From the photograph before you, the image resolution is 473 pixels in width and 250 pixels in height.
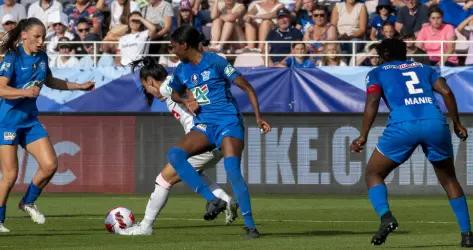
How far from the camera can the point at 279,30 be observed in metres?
24.6

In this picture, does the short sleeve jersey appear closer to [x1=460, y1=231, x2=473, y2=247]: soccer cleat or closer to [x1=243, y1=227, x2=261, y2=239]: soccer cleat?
[x1=460, y1=231, x2=473, y2=247]: soccer cleat

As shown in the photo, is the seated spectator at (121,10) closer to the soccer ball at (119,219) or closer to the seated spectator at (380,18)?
the seated spectator at (380,18)

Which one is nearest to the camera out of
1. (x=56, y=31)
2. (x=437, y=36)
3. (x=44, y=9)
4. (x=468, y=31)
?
(x=437, y=36)

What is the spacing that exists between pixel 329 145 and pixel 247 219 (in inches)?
353

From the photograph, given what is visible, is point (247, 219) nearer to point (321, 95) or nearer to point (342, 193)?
Answer: point (342, 193)

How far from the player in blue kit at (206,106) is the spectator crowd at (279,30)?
9890 millimetres

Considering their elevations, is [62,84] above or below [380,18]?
above

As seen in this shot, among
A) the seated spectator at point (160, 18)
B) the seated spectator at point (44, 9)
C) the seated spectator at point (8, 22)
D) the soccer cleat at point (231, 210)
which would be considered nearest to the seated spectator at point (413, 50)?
the seated spectator at point (160, 18)

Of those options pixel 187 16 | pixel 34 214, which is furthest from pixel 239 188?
pixel 187 16

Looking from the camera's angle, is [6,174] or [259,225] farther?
[259,225]

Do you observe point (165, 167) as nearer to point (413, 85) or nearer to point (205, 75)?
point (205, 75)

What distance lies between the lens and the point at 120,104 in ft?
80.7

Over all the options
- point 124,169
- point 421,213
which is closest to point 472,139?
point 421,213

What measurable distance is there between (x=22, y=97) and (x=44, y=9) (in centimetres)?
1300
